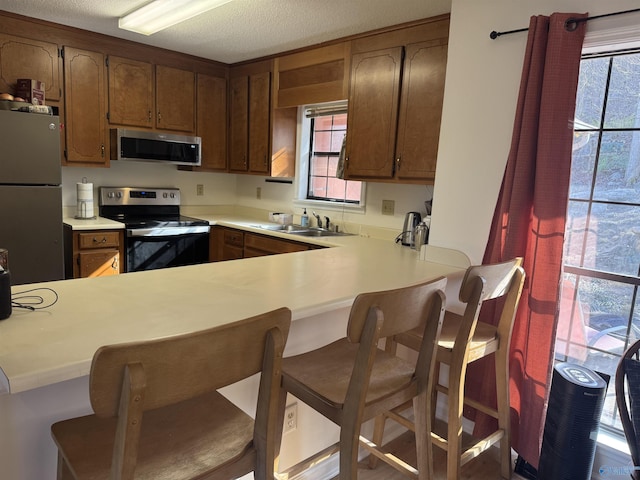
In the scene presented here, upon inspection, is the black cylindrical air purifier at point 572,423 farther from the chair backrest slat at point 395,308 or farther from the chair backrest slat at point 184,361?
the chair backrest slat at point 184,361

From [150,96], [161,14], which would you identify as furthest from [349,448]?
[150,96]

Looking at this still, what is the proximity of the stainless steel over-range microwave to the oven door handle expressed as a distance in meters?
0.62

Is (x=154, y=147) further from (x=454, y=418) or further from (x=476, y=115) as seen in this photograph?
(x=454, y=418)

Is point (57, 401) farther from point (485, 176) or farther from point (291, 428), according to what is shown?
point (485, 176)

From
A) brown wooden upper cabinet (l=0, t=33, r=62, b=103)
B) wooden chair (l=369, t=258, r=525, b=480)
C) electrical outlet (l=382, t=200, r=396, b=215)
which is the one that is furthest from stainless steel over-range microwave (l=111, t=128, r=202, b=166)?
wooden chair (l=369, t=258, r=525, b=480)

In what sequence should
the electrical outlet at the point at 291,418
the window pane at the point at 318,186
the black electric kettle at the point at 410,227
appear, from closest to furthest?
the electrical outlet at the point at 291,418 → the black electric kettle at the point at 410,227 → the window pane at the point at 318,186

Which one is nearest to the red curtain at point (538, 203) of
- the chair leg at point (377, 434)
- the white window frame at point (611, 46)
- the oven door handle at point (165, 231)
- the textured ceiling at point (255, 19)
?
the white window frame at point (611, 46)

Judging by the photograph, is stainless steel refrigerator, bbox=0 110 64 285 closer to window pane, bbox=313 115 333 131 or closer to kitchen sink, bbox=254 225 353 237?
kitchen sink, bbox=254 225 353 237

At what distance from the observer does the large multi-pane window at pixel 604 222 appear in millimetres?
1919

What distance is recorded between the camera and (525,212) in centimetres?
195

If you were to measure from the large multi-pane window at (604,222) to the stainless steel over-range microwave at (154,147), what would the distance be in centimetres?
307

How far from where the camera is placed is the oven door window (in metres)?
3.44

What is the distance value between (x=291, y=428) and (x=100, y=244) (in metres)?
2.29

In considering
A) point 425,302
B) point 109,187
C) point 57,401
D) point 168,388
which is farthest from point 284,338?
point 109,187
